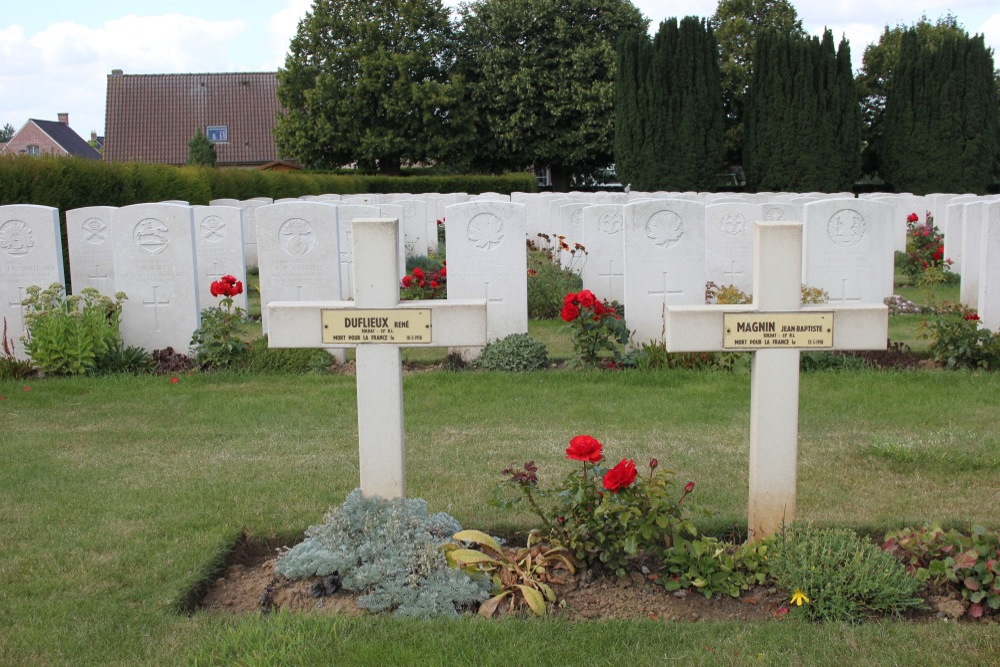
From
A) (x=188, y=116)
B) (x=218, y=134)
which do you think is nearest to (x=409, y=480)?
(x=218, y=134)

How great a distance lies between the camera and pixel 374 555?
3.71 metres

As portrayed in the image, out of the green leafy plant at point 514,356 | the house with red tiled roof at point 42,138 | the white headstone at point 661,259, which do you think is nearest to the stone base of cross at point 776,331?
the green leafy plant at point 514,356

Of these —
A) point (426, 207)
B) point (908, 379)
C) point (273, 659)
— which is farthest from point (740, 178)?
point (273, 659)

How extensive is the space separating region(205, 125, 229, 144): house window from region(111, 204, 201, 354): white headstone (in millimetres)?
41393

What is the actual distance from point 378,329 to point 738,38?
35.5 m

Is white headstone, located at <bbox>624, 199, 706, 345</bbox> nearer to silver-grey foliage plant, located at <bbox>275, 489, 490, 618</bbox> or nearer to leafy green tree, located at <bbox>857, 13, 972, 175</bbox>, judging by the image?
silver-grey foliage plant, located at <bbox>275, 489, 490, 618</bbox>

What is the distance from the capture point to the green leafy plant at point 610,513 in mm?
3590

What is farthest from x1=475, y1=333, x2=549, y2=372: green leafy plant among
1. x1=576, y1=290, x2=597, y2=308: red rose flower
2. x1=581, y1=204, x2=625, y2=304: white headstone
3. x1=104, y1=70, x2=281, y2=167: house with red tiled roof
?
x1=104, y1=70, x2=281, y2=167: house with red tiled roof

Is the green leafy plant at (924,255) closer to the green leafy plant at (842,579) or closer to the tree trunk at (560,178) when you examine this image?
the green leafy plant at (842,579)

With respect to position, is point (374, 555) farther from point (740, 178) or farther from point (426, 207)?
point (740, 178)

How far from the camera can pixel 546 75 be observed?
1393 inches

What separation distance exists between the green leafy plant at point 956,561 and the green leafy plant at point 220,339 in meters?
6.06

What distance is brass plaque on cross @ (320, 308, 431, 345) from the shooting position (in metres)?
3.95

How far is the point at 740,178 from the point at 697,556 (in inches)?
1504
